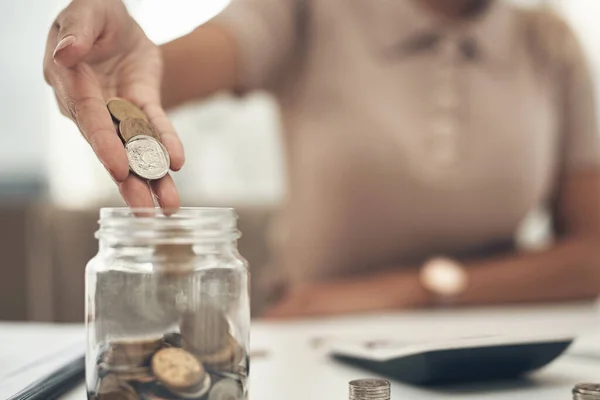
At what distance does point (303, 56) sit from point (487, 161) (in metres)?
0.31

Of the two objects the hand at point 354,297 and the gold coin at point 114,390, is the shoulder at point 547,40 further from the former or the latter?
the gold coin at point 114,390

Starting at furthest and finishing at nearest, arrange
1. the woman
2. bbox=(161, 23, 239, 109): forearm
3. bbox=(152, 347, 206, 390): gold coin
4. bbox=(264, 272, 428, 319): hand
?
1. the woman
2. bbox=(264, 272, 428, 319): hand
3. bbox=(161, 23, 239, 109): forearm
4. bbox=(152, 347, 206, 390): gold coin

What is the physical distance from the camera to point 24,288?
1739 millimetres

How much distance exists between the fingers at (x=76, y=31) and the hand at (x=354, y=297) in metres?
0.55

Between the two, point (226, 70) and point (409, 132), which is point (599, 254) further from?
point (226, 70)

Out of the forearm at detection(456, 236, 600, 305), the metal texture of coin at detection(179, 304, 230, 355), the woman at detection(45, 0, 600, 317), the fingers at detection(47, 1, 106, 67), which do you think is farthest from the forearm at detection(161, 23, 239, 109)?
the forearm at detection(456, 236, 600, 305)

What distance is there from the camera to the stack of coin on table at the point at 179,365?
0.28 meters

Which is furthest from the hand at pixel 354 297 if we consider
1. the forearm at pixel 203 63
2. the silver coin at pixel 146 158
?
the silver coin at pixel 146 158

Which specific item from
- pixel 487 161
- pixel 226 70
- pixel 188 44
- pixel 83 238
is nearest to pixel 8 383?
pixel 188 44

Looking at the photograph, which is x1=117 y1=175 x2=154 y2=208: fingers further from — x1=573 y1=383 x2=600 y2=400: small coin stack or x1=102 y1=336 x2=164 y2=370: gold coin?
x1=573 y1=383 x2=600 y2=400: small coin stack

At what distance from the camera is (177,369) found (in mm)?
281

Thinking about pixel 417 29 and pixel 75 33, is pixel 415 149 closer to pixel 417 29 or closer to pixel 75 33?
pixel 417 29

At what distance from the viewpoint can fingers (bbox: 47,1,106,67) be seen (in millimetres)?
330

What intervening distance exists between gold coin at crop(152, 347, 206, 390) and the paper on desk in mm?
85
